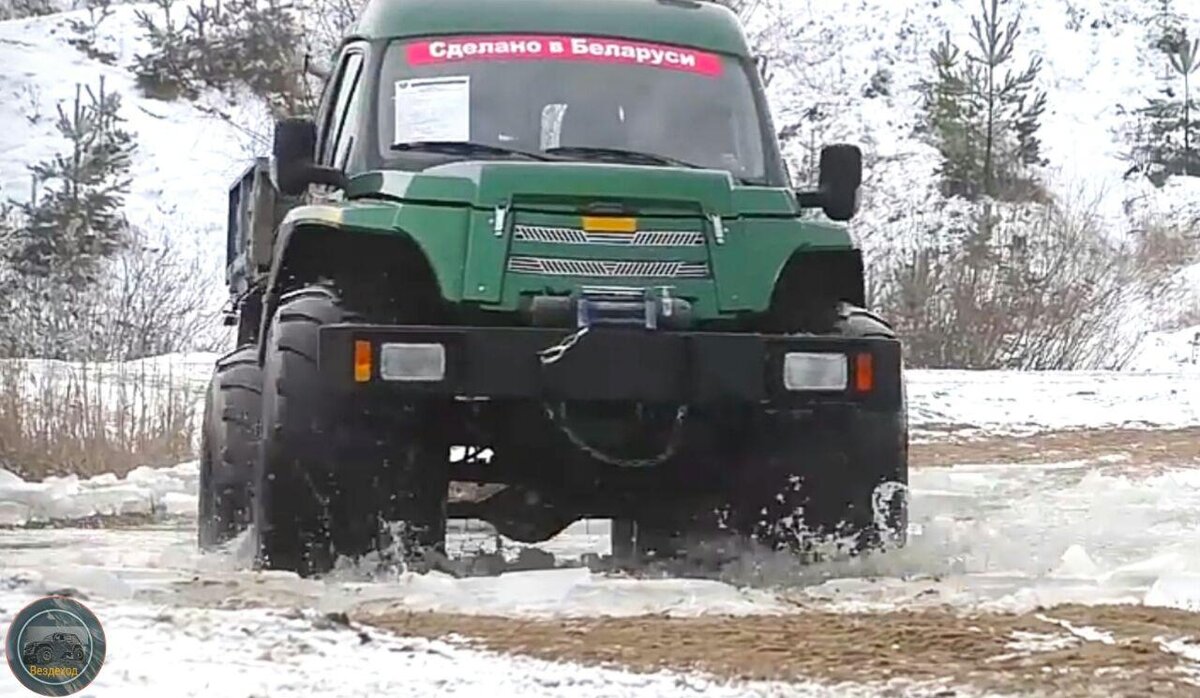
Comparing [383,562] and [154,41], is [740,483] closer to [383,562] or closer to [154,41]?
[383,562]

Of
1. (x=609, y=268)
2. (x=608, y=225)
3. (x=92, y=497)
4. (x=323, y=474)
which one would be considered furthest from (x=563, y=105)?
(x=92, y=497)

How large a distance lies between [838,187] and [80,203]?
70.3 feet

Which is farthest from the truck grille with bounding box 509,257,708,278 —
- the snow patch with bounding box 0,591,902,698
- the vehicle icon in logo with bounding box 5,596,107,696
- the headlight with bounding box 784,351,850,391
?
the vehicle icon in logo with bounding box 5,596,107,696

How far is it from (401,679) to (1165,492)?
554 centimetres

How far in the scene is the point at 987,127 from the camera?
32.3 meters

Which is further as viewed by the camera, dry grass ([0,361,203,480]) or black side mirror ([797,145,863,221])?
dry grass ([0,361,203,480])

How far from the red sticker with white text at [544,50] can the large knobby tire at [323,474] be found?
1.40m

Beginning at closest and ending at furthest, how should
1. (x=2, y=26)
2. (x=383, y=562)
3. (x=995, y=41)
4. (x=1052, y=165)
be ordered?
(x=383, y=562) < (x=995, y=41) < (x=1052, y=165) < (x=2, y=26)

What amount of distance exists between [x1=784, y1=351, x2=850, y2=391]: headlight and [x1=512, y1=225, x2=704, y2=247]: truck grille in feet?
1.73

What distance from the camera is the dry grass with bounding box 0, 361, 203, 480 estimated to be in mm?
10867

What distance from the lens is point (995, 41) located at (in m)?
31.9

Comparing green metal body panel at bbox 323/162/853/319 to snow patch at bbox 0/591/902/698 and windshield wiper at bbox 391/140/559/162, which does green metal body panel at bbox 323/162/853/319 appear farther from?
snow patch at bbox 0/591/902/698

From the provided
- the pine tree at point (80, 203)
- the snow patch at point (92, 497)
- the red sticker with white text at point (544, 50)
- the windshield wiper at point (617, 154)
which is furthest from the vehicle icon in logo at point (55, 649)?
the pine tree at point (80, 203)

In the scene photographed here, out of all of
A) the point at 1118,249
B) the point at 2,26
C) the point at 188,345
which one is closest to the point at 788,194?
the point at 188,345
